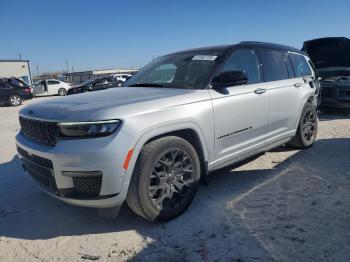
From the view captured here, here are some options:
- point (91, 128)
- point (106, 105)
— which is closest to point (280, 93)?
point (106, 105)

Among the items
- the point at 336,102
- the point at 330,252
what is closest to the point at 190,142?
the point at 330,252

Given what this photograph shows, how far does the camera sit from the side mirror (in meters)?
3.92

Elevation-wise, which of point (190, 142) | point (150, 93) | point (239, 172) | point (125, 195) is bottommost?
point (239, 172)

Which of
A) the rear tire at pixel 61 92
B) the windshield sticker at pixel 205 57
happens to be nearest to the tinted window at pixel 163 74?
the windshield sticker at pixel 205 57

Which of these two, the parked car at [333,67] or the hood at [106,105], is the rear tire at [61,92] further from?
the hood at [106,105]

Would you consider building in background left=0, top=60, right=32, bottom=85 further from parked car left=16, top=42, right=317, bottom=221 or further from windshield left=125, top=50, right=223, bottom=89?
parked car left=16, top=42, right=317, bottom=221

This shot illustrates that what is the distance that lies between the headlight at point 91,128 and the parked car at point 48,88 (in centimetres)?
2785

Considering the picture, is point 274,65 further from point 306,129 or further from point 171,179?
point 171,179

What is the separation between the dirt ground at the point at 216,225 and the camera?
305 centimetres

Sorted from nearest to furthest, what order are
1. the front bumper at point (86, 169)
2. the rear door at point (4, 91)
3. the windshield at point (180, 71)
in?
the front bumper at point (86, 169)
the windshield at point (180, 71)
the rear door at point (4, 91)

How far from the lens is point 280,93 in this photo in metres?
5.00

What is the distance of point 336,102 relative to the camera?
926cm

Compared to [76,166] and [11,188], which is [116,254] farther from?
[11,188]

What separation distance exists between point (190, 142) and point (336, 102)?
22.2 ft
